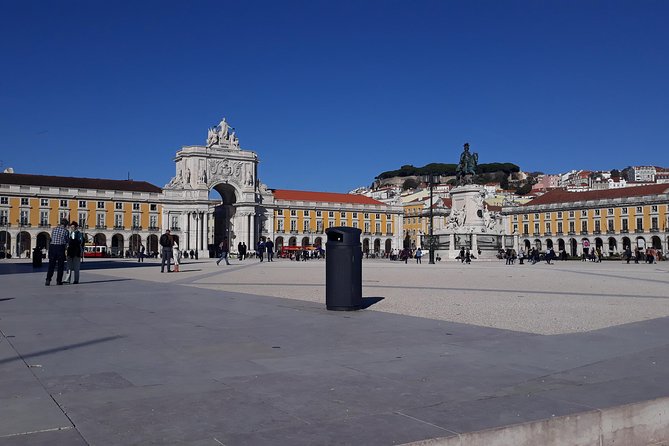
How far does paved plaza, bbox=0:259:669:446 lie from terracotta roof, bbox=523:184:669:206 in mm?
85716

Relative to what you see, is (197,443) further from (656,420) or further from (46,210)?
(46,210)

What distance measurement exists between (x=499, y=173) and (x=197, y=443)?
20175 cm

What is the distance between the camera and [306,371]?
5164mm

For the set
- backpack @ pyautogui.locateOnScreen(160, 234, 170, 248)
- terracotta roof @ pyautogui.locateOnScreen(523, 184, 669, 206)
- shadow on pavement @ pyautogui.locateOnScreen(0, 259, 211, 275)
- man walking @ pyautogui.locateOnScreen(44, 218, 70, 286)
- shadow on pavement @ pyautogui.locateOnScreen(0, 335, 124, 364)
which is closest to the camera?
shadow on pavement @ pyautogui.locateOnScreen(0, 335, 124, 364)

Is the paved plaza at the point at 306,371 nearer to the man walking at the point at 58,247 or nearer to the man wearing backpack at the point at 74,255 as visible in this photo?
the man walking at the point at 58,247

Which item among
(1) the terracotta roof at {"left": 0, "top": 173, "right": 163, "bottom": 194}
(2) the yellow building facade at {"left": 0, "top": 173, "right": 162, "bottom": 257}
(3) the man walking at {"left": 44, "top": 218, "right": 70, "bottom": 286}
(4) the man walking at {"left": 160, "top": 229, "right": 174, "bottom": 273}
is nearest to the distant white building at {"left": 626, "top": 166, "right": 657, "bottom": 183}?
(1) the terracotta roof at {"left": 0, "top": 173, "right": 163, "bottom": 194}

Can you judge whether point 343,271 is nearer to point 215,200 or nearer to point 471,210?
point 471,210

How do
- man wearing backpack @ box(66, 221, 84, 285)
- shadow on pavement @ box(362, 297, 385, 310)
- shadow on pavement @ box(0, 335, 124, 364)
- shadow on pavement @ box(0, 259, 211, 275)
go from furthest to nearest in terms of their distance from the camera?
shadow on pavement @ box(0, 259, 211, 275), man wearing backpack @ box(66, 221, 84, 285), shadow on pavement @ box(362, 297, 385, 310), shadow on pavement @ box(0, 335, 124, 364)

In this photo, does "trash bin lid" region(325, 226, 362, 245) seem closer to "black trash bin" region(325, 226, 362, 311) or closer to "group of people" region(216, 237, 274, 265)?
"black trash bin" region(325, 226, 362, 311)

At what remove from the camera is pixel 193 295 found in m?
12.6

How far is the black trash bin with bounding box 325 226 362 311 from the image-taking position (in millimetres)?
9844

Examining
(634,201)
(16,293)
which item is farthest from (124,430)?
(634,201)

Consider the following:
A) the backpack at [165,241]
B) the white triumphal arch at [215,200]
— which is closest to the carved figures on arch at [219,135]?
the white triumphal arch at [215,200]

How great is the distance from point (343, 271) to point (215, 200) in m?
82.8
